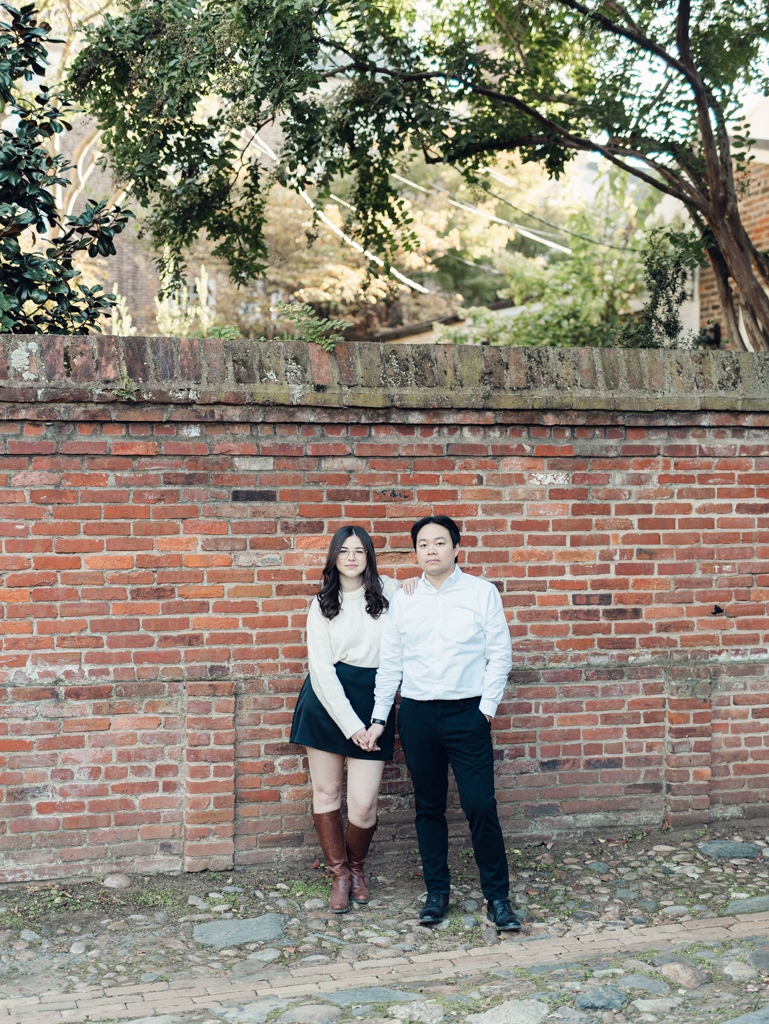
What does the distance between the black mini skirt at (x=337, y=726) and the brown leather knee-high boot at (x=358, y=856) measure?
36 centimetres

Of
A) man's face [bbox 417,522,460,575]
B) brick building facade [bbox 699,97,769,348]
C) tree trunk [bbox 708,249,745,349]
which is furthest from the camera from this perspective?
brick building facade [bbox 699,97,769,348]

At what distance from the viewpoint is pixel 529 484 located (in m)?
4.93

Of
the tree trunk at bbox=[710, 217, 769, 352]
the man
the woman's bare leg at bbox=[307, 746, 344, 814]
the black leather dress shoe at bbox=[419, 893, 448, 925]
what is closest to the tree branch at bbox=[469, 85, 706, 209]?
the tree trunk at bbox=[710, 217, 769, 352]

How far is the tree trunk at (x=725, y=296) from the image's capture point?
7051 millimetres

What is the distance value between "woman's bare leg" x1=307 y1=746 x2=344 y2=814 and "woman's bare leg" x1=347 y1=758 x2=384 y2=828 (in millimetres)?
72

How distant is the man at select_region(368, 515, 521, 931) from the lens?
162 inches

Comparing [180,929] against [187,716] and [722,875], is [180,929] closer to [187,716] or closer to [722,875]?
[187,716]

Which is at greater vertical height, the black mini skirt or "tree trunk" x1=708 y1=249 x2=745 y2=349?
"tree trunk" x1=708 y1=249 x2=745 y2=349

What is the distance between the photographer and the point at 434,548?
419 cm

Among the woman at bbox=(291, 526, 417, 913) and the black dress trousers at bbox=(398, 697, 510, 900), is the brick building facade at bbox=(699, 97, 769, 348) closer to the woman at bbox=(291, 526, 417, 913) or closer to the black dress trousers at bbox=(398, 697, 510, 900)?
the woman at bbox=(291, 526, 417, 913)

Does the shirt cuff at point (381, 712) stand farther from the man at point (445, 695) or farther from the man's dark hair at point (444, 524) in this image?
the man's dark hair at point (444, 524)

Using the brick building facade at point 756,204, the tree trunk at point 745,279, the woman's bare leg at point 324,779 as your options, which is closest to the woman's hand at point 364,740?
the woman's bare leg at point 324,779

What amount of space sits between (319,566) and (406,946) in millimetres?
1795

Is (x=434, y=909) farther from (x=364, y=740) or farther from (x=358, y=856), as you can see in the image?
(x=364, y=740)
